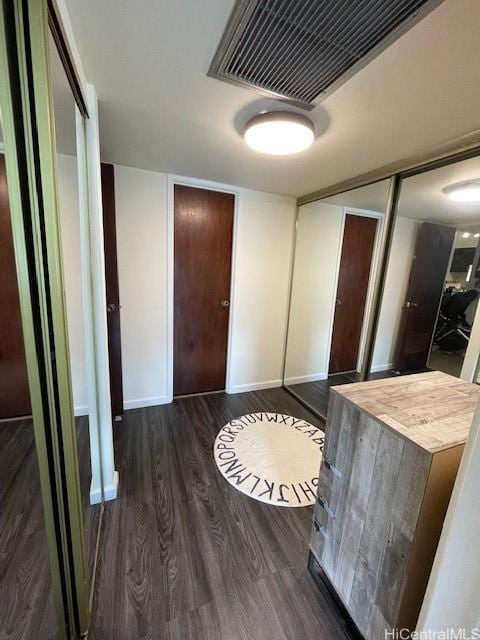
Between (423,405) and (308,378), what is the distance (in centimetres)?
232

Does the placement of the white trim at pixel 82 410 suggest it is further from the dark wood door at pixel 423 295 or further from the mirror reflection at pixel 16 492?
the dark wood door at pixel 423 295

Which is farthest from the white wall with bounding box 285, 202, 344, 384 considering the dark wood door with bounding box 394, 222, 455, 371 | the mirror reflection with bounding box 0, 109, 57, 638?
the mirror reflection with bounding box 0, 109, 57, 638

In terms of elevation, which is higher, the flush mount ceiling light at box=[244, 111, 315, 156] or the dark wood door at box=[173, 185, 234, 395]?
the flush mount ceiling light at box=[244, 111, 315, 156]

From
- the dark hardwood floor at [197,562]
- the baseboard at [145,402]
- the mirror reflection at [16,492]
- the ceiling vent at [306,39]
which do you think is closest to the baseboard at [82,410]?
the mirror reflection at [16,492]

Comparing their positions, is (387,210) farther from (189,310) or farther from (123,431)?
(123,431)

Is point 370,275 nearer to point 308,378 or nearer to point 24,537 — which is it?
point 308,378

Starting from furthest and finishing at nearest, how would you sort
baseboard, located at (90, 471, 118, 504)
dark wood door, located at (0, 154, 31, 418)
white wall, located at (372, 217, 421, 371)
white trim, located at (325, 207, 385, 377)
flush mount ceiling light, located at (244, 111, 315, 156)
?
1. white trim, located at (325, 207, 385, 377)
2. white wall, located at (372, 217, 421, 371)
3. baseboard, located at (90, 471, 118, 504)
4. flush mount ceiling light, located at (244, 111, 315, 156)
5. dark wood door, located at (0, 154, 31, 418)

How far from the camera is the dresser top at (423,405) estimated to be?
2.76 ft

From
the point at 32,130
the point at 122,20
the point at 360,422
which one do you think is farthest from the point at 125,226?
the point at 360,422

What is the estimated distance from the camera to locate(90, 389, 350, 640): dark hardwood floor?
106 centimetres

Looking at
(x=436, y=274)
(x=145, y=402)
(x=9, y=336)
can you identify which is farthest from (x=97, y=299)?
(x=436, y=274)

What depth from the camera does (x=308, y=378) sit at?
333 cm

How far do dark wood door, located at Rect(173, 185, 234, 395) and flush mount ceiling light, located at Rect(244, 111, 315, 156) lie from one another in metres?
1.21

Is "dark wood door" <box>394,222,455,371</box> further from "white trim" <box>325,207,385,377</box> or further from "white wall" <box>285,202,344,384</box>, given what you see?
"white wall" <box>285,202,344,384</box>
